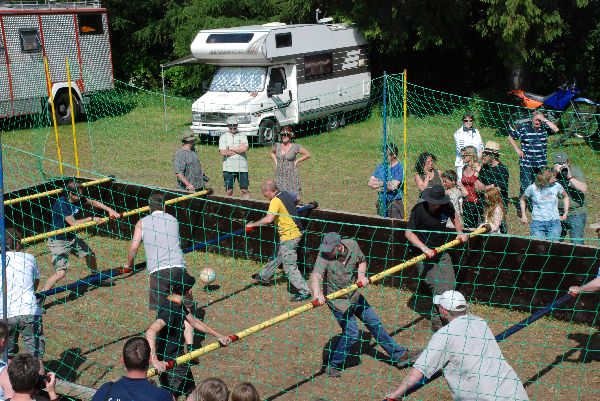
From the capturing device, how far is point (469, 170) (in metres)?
10.5

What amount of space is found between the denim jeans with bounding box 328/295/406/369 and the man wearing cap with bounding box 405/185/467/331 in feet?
1.97

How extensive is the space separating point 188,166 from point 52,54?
11.8 metres

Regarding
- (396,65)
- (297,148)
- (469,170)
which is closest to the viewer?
(469,170)

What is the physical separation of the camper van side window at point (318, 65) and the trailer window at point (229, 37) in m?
1.60

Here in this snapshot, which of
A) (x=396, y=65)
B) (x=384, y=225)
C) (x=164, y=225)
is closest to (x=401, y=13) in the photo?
(x=396, y=65)

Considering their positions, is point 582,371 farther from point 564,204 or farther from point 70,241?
point 70,241

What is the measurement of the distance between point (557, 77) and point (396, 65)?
4.51 meters

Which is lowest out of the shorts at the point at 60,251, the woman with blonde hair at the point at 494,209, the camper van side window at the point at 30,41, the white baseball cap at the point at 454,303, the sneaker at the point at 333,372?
the sneaker at the point at 333,372

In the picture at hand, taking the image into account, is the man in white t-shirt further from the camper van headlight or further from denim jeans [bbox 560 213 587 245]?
the camper van headlight

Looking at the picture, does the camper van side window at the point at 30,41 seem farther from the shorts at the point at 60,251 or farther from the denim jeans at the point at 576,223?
the denim jeans at the point at 576,223

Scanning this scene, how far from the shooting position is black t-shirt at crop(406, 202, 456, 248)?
8617 mm

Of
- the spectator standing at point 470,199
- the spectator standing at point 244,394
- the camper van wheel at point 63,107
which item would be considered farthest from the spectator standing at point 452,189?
the camper van wheel at point 63,107

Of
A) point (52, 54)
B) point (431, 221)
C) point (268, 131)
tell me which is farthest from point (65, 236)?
point (52, 54)

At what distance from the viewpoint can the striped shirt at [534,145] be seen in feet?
39.7
